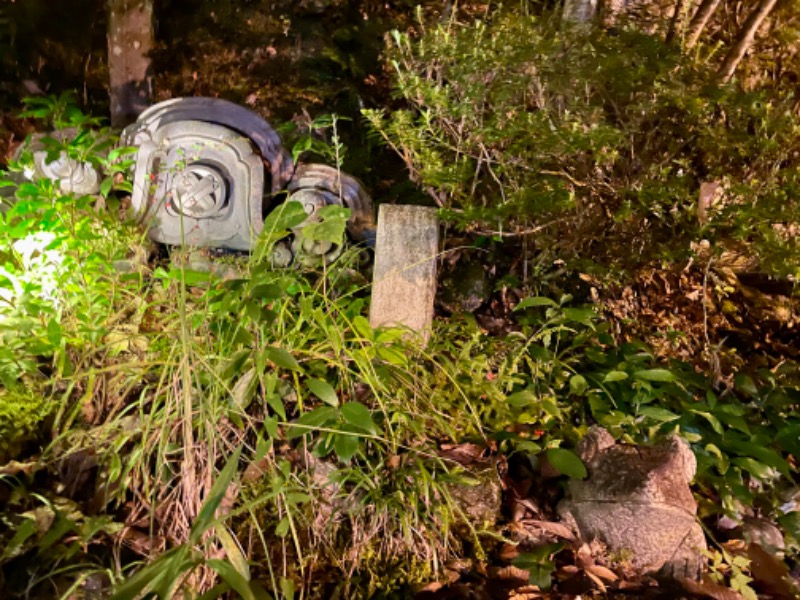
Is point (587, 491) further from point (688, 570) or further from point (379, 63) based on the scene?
point (379, 63)

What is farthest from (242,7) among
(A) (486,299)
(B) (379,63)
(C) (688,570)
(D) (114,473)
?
(C) (688,570)

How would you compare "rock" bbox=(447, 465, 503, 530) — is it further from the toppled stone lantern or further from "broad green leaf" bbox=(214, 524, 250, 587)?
the toppled stone lantern

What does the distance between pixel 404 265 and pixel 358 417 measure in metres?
0.87

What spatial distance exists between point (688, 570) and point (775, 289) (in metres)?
2.15

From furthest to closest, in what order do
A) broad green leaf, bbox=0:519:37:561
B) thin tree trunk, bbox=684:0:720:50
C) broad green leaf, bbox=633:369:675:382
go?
thin tree trunk, bbox=684:0:720:50, broad green leaf, bbox=633:369:675:382, broad green leaf, bbox=0:519:37:561

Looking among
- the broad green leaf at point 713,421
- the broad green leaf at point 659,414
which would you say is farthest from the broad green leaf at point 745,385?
the broad green leaf at point 659,414

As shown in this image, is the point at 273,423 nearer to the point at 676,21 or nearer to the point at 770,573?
the point at 770,573

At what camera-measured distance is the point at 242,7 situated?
175 inches

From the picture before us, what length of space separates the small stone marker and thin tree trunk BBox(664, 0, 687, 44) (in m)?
1.47

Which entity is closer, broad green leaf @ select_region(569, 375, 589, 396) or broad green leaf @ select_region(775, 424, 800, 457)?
broad green leaf @ select_region(775, 424, 800, 457)

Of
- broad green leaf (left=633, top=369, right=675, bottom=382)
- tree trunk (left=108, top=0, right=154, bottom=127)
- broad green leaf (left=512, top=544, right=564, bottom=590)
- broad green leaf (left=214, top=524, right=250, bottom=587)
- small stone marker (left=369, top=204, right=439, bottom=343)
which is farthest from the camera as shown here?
tree trunk (left=108, top=0, right=154, bottom=127)

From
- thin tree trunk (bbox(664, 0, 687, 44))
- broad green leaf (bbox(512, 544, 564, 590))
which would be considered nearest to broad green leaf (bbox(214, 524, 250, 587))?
broad green leaf (bbox(512, 544, 564, 590))

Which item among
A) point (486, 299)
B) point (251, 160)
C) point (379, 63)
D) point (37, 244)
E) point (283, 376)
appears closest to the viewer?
point (283, 376)

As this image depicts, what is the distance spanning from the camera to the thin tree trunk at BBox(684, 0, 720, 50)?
264 cm
